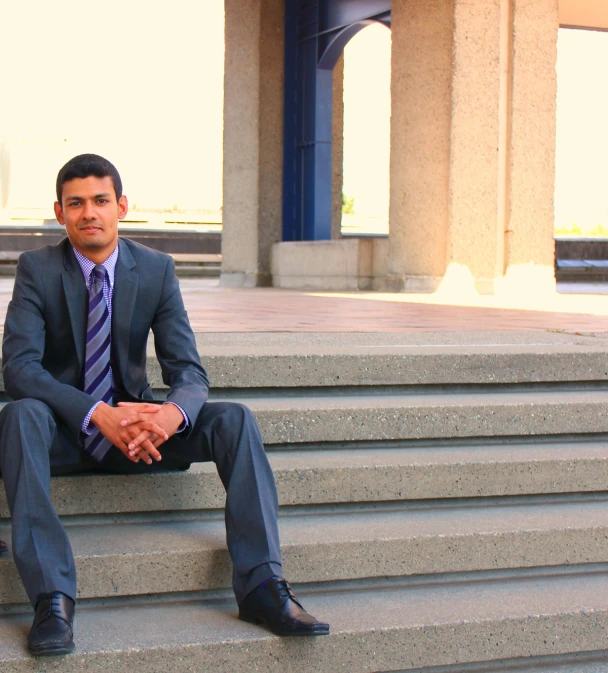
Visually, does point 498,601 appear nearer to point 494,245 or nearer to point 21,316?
point 21,316

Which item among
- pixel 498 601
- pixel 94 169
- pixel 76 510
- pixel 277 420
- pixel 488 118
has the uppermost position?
pixel 488 118

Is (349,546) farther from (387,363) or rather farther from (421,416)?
(387,363)

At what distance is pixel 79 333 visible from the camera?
3.23 m

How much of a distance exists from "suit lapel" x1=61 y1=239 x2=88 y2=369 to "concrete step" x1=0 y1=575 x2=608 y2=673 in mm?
847

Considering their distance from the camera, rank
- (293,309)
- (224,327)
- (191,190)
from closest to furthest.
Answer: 1. (224,327)
2. (293,309)
3. (191,190)

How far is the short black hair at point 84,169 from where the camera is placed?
324 cm

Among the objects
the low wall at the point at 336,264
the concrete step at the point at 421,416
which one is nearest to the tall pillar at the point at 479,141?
the low wall at the point at 336,264

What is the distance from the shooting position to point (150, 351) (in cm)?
396

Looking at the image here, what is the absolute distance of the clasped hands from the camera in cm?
300

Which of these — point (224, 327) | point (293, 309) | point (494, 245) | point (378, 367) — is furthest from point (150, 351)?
point (494, 245)

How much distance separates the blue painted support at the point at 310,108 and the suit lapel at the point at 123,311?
10.0 metres

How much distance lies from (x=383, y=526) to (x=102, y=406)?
104cm

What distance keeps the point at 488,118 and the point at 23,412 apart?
7939mm

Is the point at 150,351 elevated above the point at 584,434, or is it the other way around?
the point at 150,351
